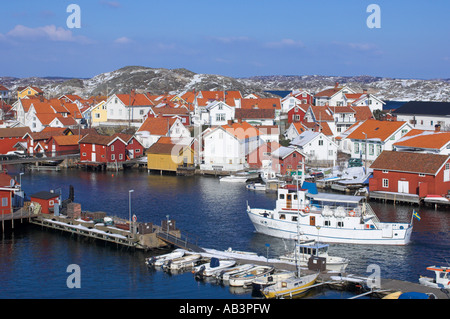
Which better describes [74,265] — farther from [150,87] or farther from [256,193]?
[150,87]

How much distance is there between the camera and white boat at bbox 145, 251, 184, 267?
3050cm

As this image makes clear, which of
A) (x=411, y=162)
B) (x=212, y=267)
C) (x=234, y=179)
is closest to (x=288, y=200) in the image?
(x=212, y=267)

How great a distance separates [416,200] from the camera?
4422 centimetres

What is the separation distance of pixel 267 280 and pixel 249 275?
4.14 feet

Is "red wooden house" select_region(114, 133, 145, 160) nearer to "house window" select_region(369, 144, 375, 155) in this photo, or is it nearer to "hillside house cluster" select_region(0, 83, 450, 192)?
"hillside house cluster" select_region(0, 83, 450, 192)

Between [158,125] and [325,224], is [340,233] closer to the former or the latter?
[325,224]

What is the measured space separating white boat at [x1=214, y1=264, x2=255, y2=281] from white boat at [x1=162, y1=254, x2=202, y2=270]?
6.94ft

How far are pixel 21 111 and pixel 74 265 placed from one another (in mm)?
60118

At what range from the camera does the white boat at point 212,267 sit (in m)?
28.7

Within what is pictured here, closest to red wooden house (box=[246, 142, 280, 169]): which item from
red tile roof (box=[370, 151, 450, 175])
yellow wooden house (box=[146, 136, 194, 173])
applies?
yellow wooden house (box=[146, 136, 194, 173])

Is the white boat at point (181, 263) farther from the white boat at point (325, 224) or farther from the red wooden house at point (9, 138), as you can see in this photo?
the red wooden house at point (9, 138)

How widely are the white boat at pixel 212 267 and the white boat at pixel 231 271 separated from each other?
32cm

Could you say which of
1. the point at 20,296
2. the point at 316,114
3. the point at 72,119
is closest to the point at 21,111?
the point at 72,119

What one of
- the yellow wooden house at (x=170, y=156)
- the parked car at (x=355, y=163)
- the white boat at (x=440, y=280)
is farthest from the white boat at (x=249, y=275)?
the yellow wooden house at (x=170, y=156)
